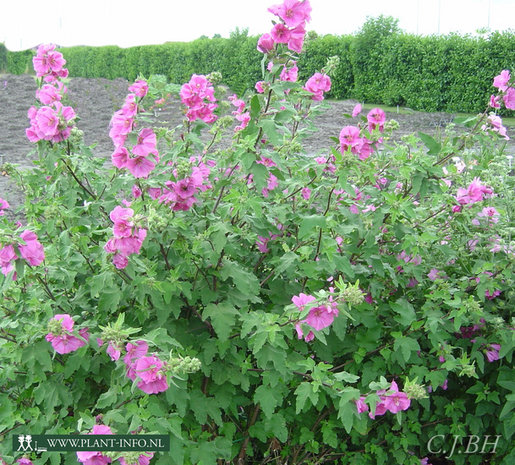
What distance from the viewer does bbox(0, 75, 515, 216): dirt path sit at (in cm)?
903

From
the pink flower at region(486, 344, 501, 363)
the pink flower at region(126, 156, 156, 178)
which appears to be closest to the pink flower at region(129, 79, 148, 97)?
the pink flower at region(126, 156, 156, 178)

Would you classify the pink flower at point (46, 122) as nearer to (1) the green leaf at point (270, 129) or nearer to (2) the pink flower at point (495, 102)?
(1) the green leaf at point (270, 129)

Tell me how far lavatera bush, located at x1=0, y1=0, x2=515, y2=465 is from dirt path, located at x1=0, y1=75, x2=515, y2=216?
3872 millimetres

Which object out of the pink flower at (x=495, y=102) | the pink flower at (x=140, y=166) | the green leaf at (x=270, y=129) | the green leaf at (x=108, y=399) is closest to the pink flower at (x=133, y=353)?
the green leaf at (x=108, y=399)

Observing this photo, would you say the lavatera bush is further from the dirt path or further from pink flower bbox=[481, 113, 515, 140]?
the dirt path

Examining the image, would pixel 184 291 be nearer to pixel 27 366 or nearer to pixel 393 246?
pixel 27 366

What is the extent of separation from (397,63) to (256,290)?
15.0 metres

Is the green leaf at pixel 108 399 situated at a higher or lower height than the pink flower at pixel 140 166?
lower

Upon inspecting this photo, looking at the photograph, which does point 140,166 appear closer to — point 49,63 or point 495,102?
point 49,63

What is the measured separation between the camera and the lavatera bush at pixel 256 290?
193 centimetres

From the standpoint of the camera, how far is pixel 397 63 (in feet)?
52.2

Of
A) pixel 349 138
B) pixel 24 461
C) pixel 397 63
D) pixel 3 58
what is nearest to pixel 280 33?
pixel 349 138

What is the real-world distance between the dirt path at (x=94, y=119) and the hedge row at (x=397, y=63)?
2.85 feet

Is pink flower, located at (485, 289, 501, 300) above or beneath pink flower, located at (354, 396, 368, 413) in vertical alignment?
above
